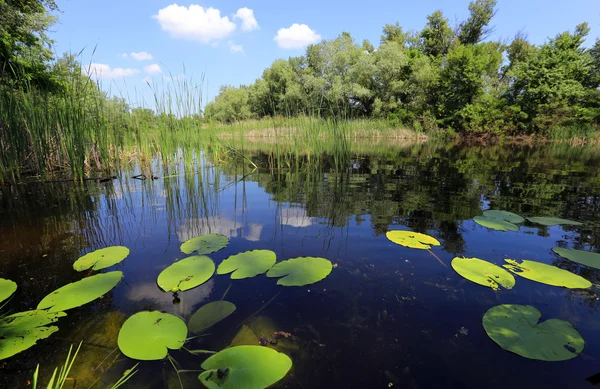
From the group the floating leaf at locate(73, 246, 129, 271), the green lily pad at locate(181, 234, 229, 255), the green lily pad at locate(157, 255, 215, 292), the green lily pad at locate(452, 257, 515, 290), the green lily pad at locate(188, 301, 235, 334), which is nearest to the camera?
the green lily pad at locate(188, 301, 235, 334)

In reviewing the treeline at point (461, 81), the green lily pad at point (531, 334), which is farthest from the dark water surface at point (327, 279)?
the treeline at point (461, 81)

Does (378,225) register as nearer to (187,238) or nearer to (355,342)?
(355,342)

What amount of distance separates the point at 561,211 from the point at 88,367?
4731 mm

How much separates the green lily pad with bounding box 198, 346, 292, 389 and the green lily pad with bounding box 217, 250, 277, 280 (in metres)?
0.63

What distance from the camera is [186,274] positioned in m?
1.75

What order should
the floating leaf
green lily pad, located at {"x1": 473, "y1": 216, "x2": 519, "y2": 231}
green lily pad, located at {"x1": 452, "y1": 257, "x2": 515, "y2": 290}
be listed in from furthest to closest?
green lily pad, located at {"x1": 473, "y1": 216, "x2": 519, "y2": 231}, the floating leaf, green lily pad, located at {"x1": 452, "y1": 257, "x2": 515, "y2": 290}

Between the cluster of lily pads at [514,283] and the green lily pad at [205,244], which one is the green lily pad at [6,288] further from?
the cluster of lily pads at [514,283]

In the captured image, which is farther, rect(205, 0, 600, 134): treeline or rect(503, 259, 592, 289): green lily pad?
rect(205, 0, 600, 134): treeline

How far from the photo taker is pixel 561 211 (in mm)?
3391

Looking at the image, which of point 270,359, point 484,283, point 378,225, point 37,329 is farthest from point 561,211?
point 37,329

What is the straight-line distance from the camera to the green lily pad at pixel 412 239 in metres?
2.29

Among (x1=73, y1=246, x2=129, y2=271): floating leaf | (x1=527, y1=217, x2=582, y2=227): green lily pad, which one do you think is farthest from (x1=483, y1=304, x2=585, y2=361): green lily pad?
(x1=73, y1=246, x2=129, y2=271): floating leaf

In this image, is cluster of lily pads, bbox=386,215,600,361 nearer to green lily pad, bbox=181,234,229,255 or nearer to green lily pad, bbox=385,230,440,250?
green lily pad, bbox=385,230,440,250

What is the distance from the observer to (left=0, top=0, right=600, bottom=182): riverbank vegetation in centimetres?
443
